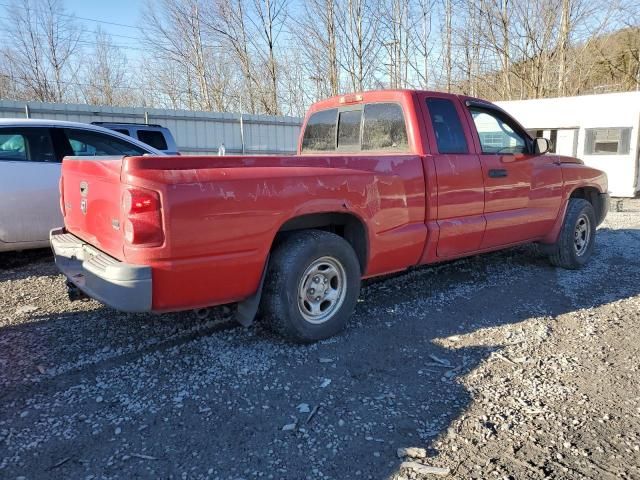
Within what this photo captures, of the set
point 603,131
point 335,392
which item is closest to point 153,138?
point 335,392

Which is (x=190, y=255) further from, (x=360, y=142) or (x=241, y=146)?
(x=241, y=146)

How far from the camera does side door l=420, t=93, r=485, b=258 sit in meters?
4.41

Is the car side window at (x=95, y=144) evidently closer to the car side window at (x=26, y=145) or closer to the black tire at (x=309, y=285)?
the car side window at (x=26, y=145)

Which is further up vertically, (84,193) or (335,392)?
(84,193)

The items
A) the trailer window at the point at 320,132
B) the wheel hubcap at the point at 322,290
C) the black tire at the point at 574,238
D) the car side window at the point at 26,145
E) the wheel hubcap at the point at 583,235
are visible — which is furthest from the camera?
the wheel hubcap at the point at 583,235

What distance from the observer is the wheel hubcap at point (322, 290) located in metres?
3.73

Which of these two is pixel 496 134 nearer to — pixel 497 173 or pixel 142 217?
pixel 497 173

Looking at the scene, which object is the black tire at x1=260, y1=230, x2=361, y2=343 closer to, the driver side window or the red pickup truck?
the red pickup truck

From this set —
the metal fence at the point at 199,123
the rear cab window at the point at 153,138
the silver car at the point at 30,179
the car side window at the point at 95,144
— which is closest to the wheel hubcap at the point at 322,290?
the silver car at the point at 30,179

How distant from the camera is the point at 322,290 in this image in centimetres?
385

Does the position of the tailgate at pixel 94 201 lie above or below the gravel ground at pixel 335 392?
above

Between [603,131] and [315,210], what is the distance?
43.0 feet

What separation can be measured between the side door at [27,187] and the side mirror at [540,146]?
542 cm

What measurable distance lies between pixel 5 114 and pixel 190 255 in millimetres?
12593
